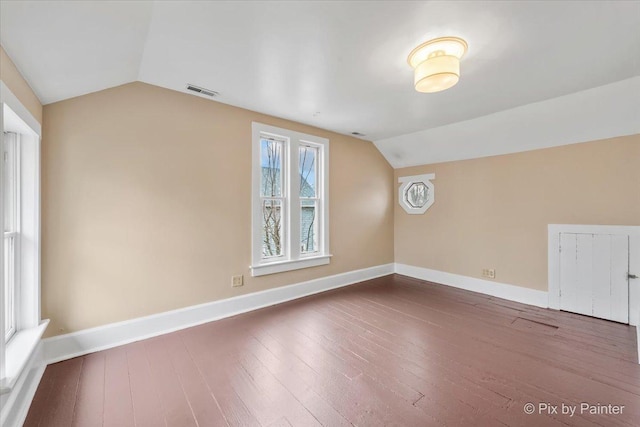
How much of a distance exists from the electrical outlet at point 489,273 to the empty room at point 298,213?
3 centimetres

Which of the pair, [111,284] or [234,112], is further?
[234,112]

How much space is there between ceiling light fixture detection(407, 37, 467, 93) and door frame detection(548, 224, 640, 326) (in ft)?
8.64

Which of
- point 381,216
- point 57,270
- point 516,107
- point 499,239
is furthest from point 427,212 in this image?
point 57,270

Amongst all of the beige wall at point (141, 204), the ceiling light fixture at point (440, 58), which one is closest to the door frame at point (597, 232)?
the ceiling light fixture at point (440, 58)

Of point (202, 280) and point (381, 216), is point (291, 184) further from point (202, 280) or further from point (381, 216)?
point (381, 216)

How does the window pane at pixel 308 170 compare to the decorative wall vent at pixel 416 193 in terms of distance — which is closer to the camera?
the window pane at pixel 308 170

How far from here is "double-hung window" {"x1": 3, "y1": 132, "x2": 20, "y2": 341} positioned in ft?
6.02

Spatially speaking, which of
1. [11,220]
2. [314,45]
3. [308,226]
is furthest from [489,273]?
[11,220]

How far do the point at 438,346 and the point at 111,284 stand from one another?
3037mm

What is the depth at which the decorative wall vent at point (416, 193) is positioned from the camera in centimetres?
446

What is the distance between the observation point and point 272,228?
3506 millimetres

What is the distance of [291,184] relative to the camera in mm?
3545

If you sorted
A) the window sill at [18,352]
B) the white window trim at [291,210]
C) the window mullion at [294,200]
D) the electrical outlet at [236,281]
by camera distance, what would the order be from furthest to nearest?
the window mullion at [294,200] < the white window trim at [291,210] < the electrical outlet at [236,281] < the window sill at [18,352]

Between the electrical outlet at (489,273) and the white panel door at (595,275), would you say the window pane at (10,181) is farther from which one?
the white panel door at (595,275)
